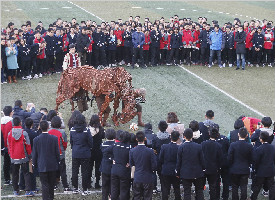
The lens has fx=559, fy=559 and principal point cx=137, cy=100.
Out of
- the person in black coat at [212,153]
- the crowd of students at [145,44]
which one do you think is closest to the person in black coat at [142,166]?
the person in black coat at [212,153]

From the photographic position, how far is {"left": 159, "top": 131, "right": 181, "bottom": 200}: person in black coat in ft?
36.6

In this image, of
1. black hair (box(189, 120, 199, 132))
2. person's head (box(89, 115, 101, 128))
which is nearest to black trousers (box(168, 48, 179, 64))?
person's head (box(89, 115, 101, 128))

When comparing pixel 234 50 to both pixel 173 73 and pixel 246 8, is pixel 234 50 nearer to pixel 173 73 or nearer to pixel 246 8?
pixel 173 73

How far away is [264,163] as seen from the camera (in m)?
11.5

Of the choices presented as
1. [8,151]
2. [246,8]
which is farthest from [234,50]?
[246,8]

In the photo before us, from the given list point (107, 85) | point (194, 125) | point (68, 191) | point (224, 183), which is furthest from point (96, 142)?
point (107, 85)

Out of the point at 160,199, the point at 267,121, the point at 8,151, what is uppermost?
the point at 267,121

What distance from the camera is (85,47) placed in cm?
2259

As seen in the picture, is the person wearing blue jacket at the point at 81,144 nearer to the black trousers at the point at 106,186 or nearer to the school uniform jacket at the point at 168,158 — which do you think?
the black trousers at the point at 106,186

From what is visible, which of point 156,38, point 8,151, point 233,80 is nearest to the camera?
point 8,151

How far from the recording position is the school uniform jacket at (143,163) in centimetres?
1077

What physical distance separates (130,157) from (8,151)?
10.6 ft

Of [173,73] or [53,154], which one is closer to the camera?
[53,154]

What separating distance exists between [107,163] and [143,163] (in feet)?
3.23
